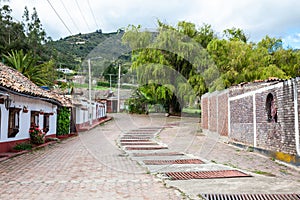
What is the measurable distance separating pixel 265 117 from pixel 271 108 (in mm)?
516

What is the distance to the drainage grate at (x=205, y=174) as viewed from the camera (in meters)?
7.38

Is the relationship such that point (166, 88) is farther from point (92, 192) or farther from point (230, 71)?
point (92, 192)

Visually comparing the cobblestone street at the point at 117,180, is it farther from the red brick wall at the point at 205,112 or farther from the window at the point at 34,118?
the red brick wall at the point at 205,112

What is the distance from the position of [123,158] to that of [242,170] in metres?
4.09

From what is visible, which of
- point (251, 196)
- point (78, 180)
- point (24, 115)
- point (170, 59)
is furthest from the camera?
point (170, 59)

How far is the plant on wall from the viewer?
2002cm

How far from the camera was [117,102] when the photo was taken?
172 ft

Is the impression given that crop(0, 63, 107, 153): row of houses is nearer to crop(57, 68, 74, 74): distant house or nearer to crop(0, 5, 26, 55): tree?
crop(0, 5, 26, 55): tree

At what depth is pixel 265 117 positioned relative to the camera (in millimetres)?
10766

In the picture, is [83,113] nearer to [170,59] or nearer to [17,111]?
[170,59]

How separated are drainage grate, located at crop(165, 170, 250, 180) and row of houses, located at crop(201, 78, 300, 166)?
1856 millimetres

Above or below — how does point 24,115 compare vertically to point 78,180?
above

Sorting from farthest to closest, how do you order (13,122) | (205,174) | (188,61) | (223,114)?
(188,61) → (223,114) → (13,122) → (205,174)

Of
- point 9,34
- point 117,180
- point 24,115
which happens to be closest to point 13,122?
point 24,115
